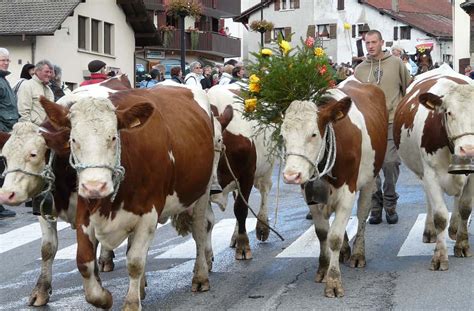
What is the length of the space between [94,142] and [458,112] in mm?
3799

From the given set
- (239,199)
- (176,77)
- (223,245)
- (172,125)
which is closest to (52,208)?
(172,125)

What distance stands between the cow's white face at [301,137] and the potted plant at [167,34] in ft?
155

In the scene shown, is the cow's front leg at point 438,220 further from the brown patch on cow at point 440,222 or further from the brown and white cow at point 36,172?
the brown and white cow at point 36,172

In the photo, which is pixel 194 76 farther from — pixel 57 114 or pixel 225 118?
pixel 57 114

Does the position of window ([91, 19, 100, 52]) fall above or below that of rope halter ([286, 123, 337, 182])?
above

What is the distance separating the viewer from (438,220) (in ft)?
30.0

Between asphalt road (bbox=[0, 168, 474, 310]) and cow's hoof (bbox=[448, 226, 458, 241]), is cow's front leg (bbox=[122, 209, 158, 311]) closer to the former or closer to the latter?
asphalt road (bbox=[0, 168, 474, 310])

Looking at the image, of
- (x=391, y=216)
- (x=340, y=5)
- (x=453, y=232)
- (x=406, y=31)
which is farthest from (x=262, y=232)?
(x=340, y=5)

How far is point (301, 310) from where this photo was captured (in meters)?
7.58

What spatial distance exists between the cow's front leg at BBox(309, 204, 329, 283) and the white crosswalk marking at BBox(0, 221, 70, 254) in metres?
4.30

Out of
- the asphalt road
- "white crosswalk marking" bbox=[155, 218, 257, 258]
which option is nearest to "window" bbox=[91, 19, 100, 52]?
"white crosswalk marking" bbox=[155, 218, 257, 258]

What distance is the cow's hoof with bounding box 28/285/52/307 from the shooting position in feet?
26.4

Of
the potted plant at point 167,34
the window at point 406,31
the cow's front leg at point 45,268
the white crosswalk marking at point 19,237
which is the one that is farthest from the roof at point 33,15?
the window at point 406,31

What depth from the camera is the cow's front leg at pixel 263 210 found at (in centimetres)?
1123
